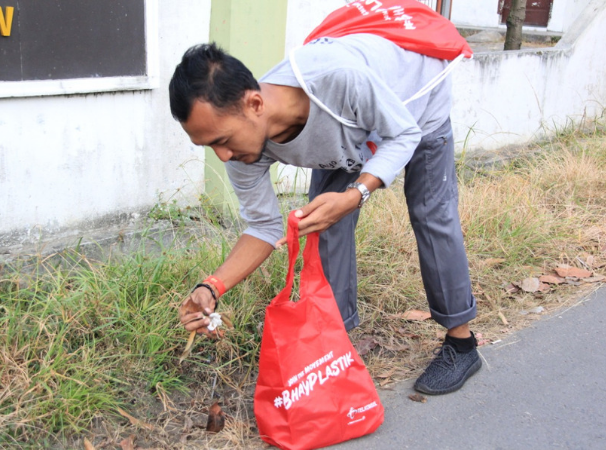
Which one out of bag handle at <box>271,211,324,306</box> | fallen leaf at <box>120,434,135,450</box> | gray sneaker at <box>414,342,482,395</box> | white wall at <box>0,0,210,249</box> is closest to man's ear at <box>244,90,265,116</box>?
bag handle at <box>271,211,324,306</box>

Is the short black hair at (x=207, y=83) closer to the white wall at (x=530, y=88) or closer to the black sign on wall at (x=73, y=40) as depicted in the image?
the black sign on wall at (x=73, y=40)

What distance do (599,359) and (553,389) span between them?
40 cm

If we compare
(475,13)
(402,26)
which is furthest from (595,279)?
(475,13)

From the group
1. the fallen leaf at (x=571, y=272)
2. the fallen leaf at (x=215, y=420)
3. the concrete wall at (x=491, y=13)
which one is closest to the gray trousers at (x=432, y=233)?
the fallen leaf at (x=215, y=420)

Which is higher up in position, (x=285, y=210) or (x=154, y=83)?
(x=154, y=83)

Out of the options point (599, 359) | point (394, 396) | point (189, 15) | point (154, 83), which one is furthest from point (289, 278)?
point (189, 15)

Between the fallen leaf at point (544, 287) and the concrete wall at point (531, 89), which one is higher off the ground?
the concrete wall at point (531, 89)

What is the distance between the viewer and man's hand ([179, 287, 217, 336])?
2164 mm

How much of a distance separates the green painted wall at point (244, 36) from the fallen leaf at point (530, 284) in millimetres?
1771

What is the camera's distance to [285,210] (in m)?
3.73

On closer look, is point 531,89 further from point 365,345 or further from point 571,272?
point 365,345

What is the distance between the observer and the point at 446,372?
109 inches

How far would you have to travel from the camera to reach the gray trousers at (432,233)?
8.51ft

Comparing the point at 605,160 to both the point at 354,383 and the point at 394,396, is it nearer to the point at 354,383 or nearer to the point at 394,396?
the point at 394,396
